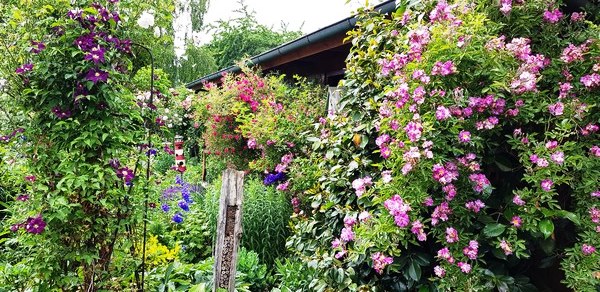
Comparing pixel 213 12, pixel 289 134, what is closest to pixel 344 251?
pixel 289 134

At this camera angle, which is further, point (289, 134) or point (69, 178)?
point (289, 134)

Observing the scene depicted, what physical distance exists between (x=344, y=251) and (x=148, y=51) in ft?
5.35

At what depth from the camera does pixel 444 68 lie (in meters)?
1.66

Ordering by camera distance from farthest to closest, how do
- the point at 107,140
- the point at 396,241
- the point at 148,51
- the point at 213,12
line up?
the point at 213,12 < the point at 148,51 < the point at 107,140 < the point at 396,241

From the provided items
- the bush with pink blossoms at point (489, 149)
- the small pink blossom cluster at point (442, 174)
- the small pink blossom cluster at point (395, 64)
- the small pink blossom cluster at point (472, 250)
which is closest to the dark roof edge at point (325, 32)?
the small pink blossom cluster at point (395, 64)

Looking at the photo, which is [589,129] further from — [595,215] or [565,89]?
[595,215]

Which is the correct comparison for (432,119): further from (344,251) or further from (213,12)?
(213,12)

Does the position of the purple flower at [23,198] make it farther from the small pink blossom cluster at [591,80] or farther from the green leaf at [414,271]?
the small pink blossom cluster at [591,80]

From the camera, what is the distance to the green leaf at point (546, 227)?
155 centimetres

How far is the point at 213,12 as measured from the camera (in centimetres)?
2003

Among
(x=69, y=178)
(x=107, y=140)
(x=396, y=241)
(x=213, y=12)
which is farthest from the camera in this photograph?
(x=213, y=12)

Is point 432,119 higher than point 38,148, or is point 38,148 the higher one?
point 38,148

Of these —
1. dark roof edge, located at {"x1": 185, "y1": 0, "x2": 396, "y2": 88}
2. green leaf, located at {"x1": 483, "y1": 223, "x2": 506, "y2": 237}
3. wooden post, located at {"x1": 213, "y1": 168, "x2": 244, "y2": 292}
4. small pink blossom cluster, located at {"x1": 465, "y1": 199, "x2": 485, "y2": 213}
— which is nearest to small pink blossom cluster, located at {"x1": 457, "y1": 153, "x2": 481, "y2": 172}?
small pink blossom cluster, located at {"x1": 465, "y1": 199, "x2": 485, "y2": 213}

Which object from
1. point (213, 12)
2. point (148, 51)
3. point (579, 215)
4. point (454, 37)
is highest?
point (213, 12)
